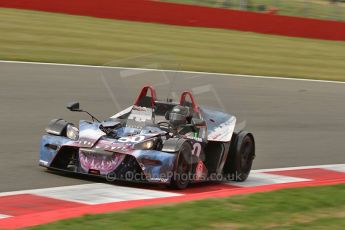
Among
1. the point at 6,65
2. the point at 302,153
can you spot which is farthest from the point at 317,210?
the point at 6,65

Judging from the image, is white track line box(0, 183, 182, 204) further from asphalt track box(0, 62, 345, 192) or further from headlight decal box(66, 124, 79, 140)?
headlight decal box(66, 124, 79, 140)

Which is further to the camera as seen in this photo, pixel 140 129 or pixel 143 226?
pixel 140 129

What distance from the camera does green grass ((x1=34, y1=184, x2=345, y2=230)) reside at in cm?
635

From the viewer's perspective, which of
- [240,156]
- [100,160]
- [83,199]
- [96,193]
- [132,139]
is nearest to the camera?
[83,199]

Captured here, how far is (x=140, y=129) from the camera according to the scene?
9.09 meters

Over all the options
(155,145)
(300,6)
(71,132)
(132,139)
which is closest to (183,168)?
(155,145)

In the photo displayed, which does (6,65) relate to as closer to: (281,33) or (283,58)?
(283,58)

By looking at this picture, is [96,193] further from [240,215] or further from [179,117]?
[240,215]

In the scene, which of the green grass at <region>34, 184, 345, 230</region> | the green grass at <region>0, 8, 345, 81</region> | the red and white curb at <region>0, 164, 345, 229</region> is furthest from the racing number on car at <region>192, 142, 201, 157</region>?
the green grass at <region>0, 8, 345, 81</region>

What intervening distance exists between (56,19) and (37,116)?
12.3 m

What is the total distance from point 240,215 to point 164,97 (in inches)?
121

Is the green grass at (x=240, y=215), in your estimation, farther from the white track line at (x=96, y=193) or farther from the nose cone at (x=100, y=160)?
the nose cone at (x=100, y=160)

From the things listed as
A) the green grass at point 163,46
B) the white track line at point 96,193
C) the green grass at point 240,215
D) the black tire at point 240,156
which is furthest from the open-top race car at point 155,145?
the green grass at point 163,46

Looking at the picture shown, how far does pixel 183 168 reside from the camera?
8773 mm
